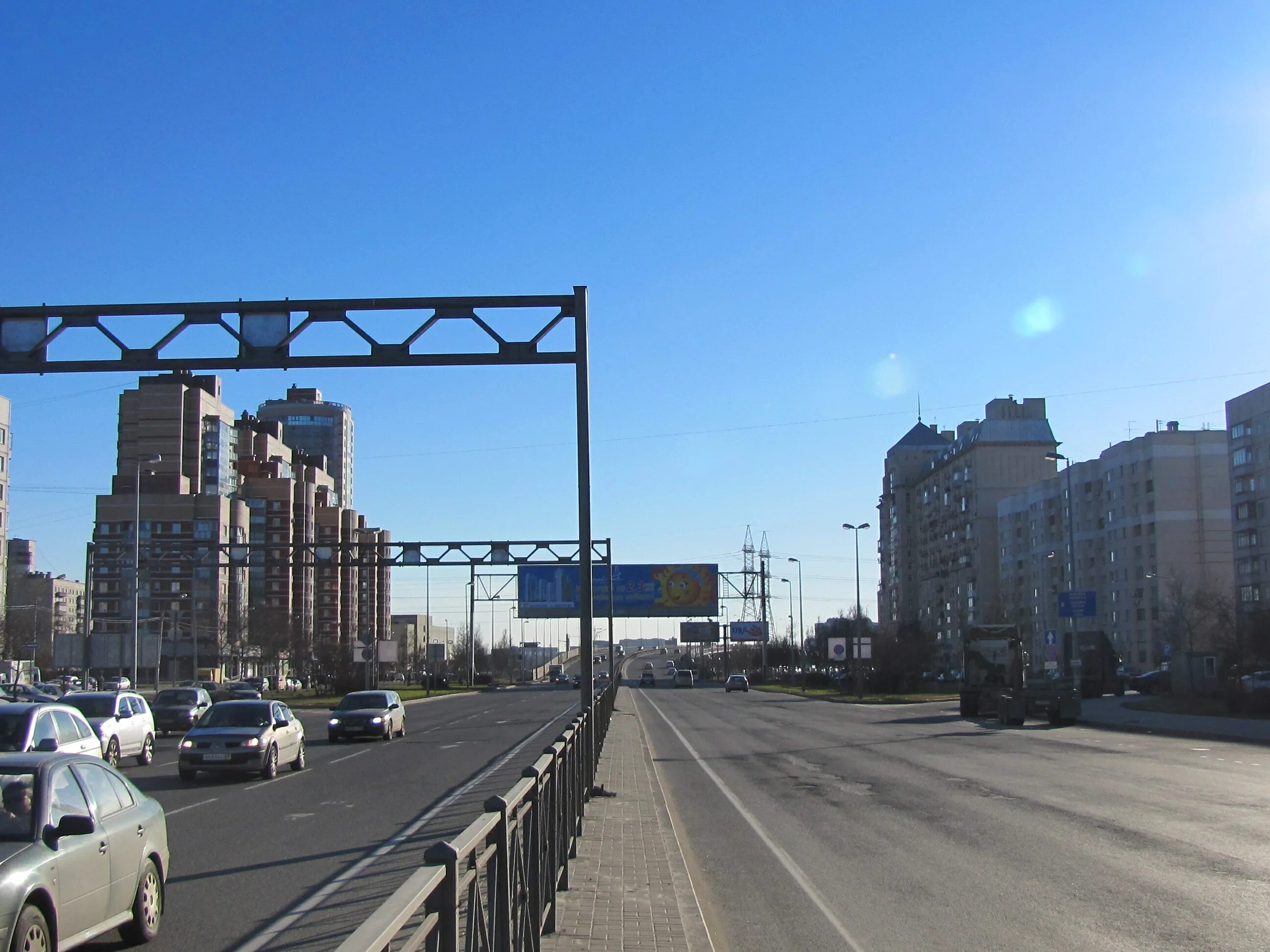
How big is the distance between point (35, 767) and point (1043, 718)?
3972cm

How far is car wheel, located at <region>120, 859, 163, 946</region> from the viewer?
8344 mm

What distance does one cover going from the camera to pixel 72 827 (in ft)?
22.6

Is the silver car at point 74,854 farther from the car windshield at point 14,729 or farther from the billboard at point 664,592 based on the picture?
the billboard at point 664,592

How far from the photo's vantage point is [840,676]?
283 ft

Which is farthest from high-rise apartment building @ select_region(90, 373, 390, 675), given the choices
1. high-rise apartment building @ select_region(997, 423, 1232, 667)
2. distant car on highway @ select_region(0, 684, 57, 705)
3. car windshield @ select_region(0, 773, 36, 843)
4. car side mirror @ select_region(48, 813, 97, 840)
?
car side mirror @ select_region(48, 813, 97, 840)

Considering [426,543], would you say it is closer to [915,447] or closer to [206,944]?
[206,944]

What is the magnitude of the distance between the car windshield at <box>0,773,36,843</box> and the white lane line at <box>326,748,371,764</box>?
19.1 m

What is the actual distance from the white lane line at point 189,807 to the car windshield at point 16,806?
30.3 feet

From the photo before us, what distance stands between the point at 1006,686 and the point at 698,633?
8446 centimetres

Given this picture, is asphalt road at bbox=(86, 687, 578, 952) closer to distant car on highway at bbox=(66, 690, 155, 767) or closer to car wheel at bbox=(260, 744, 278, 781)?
car wheel at bbox=(260, 744, 278, 781)

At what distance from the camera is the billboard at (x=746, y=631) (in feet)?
414

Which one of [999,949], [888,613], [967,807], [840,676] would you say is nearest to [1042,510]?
[840,676]

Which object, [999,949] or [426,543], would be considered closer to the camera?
[999,949]

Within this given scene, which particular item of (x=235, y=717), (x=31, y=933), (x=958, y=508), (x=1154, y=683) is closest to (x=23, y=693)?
(x=235, y=717)
